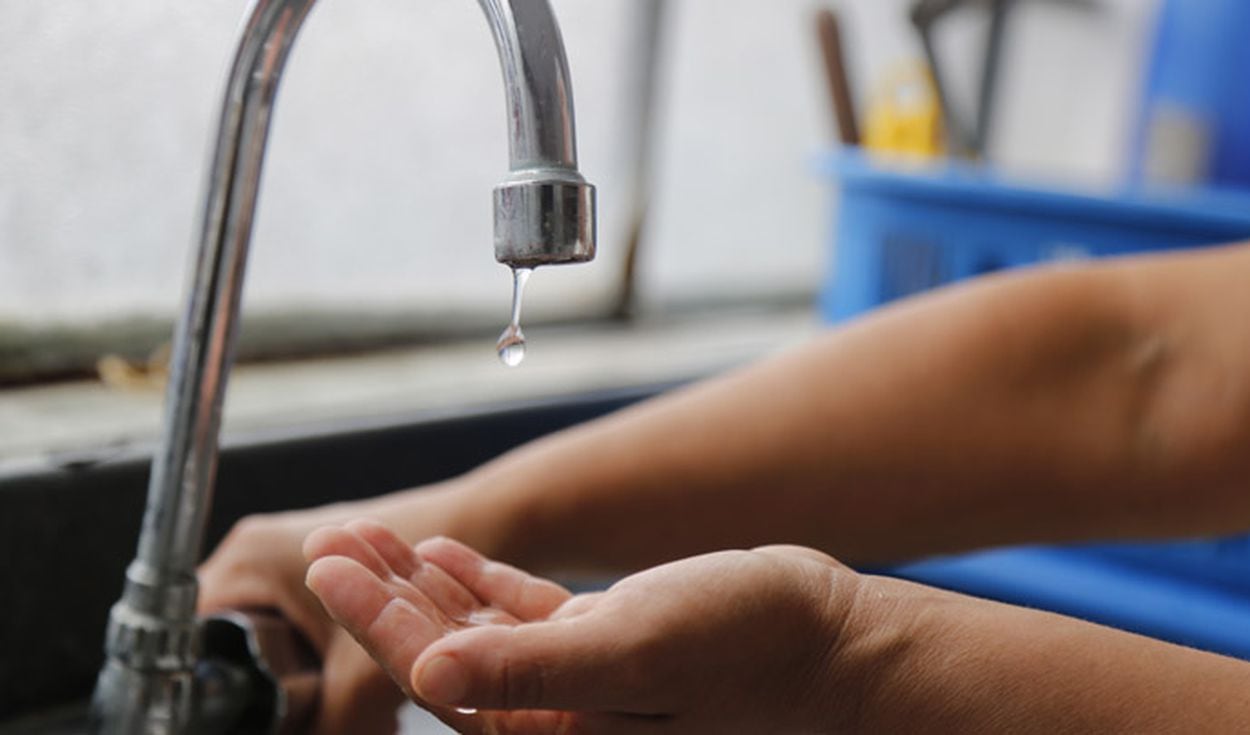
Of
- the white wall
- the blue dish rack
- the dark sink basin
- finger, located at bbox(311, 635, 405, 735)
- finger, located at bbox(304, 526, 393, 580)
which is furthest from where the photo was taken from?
the blue dish rack

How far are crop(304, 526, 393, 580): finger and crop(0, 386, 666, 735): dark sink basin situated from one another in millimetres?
379

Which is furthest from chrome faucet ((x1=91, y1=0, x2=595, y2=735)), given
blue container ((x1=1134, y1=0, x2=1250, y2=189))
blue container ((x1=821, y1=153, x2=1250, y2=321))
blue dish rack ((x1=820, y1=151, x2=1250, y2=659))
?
blue container ((x1=1134, y1=0, x2=1250, y2=189))

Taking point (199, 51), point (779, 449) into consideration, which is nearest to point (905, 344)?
point (779, 449)

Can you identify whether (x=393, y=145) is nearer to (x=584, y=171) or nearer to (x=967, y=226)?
(x=967, y=226)

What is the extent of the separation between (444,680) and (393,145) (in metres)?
0.88

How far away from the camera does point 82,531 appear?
33.7 inches

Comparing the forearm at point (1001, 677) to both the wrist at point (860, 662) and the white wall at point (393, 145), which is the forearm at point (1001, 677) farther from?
the white wall at point (393, 145)

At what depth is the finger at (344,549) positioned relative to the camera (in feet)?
1.69

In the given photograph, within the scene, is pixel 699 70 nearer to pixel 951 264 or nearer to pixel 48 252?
pixel 951 264

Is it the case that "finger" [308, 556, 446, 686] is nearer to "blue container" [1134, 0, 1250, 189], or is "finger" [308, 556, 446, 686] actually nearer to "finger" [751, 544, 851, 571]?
"finger" [751, 544, 851, 571]

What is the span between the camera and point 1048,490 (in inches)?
31.9

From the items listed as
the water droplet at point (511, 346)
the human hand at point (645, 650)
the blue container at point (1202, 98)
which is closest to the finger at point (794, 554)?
the human hand at point (645, 650)

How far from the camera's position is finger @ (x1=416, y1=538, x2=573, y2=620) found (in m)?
0.58

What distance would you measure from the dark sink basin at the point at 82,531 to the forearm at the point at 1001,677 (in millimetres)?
550
